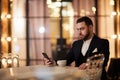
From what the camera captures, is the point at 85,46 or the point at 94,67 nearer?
the point at 94,67

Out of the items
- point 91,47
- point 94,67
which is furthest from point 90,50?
point 94,67

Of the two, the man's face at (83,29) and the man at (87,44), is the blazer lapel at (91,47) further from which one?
the man's face at (83,29)

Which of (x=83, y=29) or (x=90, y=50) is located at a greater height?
(x=83, y=29)

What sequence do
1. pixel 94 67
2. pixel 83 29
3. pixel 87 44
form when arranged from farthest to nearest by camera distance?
pixel 87 44 → pixel 83 29 → pixel 94 67

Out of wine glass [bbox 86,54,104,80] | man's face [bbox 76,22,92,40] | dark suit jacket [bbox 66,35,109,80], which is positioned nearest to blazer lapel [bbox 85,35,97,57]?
dark suit jacket [bbox 66,35,109,80]

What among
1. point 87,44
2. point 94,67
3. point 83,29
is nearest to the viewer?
point 94,67

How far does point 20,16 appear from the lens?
239 inches

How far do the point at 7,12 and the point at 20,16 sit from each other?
0.29 meters

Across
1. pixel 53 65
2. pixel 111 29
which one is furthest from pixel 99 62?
pixel 111 29

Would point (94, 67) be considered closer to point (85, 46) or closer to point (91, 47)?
point (91, 47)

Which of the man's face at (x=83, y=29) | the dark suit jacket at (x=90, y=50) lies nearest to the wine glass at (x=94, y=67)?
the dark suit jacket at (x=90, y=50)

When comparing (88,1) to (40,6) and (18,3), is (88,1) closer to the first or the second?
(40,6)

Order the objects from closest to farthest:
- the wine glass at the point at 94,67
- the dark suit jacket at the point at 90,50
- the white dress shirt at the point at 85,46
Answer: the wine glass at the point at 94,67 < the dark suit jacket at the point at 90,50 < the white dress shirt at the point at 85,46

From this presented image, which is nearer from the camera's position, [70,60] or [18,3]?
[70,60]
